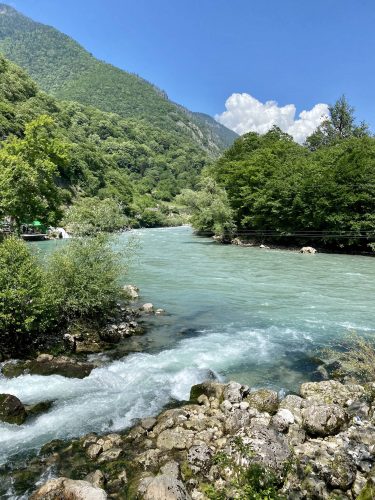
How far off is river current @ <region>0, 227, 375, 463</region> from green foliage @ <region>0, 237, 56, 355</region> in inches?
81.9

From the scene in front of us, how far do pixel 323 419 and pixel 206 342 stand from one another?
7.55m

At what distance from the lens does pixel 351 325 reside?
18719 mm

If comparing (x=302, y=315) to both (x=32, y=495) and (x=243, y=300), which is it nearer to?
(x=243, y=300)

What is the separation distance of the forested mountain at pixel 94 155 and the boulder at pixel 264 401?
1852 cm

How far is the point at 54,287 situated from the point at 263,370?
845 centimetres

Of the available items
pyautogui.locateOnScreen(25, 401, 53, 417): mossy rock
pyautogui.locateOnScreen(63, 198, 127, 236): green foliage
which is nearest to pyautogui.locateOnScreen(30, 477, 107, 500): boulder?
pyautogui.locateOnScreen(25, 401, 53, 417): mossy rock

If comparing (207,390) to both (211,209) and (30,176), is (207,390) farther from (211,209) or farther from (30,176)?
(211,209)

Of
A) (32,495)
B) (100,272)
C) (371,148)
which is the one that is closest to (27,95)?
(371,148)

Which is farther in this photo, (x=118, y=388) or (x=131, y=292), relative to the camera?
(x=131, y=292)

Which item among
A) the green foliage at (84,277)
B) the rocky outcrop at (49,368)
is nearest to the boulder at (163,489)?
the rocky outcrop at (49,368)

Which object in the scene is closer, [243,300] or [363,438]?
[363,438]

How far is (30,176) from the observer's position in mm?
20609

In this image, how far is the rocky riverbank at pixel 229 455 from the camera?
693 cm

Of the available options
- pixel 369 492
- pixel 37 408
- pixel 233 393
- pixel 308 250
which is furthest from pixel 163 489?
pixel 308 250
